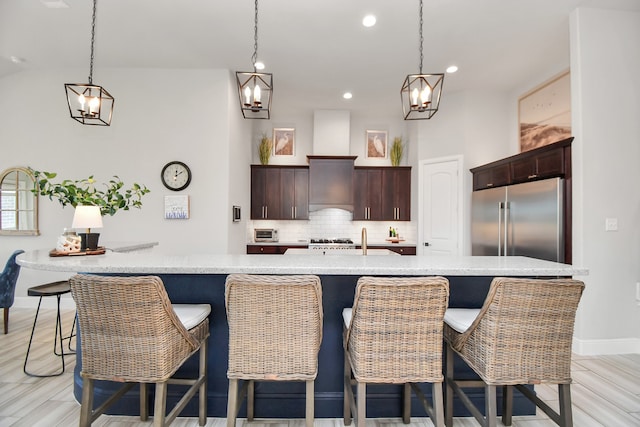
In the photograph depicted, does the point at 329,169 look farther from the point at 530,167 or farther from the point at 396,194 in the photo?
the point at 530,167

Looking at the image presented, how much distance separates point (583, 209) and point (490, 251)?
1.22m

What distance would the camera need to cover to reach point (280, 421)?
1.89 meters

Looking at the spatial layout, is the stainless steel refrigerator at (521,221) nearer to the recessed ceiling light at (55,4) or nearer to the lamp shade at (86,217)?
the lamp shade at (86,217)

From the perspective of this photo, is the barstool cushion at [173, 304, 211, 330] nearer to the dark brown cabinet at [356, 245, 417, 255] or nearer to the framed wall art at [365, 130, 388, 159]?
the dark brown cabinet at [356, 245, 417, 255]

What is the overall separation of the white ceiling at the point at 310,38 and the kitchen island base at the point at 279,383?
255 cm

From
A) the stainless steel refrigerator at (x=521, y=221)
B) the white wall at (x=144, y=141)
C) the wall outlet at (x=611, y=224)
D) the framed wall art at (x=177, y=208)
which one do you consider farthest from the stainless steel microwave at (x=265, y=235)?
the wall outlet at (x=611, y=224)

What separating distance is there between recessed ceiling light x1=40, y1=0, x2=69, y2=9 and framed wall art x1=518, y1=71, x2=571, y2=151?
533cm

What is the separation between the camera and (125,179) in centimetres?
402

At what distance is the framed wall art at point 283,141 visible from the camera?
18.6 ft

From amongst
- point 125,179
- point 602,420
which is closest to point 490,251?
point 602,420

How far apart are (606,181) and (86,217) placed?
4.33 m

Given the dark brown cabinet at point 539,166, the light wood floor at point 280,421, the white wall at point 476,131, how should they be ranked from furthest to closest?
the white wall at point 476,131
the dark brown cabinet at point 539,166
the light wood floor at point 280,421

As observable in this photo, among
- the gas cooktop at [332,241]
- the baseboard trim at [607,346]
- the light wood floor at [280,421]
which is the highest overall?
the gas cooktop at [332,241]

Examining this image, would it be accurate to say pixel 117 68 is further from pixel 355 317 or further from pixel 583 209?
pixel 583 209
